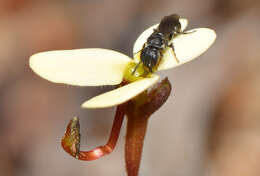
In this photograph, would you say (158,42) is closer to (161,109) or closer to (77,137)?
(77,137)

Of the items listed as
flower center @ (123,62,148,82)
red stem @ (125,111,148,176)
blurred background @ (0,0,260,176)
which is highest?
flower center @ (123,62,148,82)

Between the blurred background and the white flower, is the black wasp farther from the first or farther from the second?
the blurred background

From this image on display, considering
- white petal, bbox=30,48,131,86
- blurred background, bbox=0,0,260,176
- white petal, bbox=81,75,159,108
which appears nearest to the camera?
white petal, bbox=81,75,159,108

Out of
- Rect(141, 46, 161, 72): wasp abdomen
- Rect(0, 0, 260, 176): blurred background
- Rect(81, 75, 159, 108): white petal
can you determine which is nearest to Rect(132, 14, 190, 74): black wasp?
Rect(141, 46, 161, 72): wasp abdomen

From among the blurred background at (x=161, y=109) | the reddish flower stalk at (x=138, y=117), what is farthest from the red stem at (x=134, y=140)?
the blurred background at (x=161, y=109)

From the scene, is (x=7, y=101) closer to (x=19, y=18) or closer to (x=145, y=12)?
(x=19, y=18)

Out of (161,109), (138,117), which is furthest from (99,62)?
(161,109)
